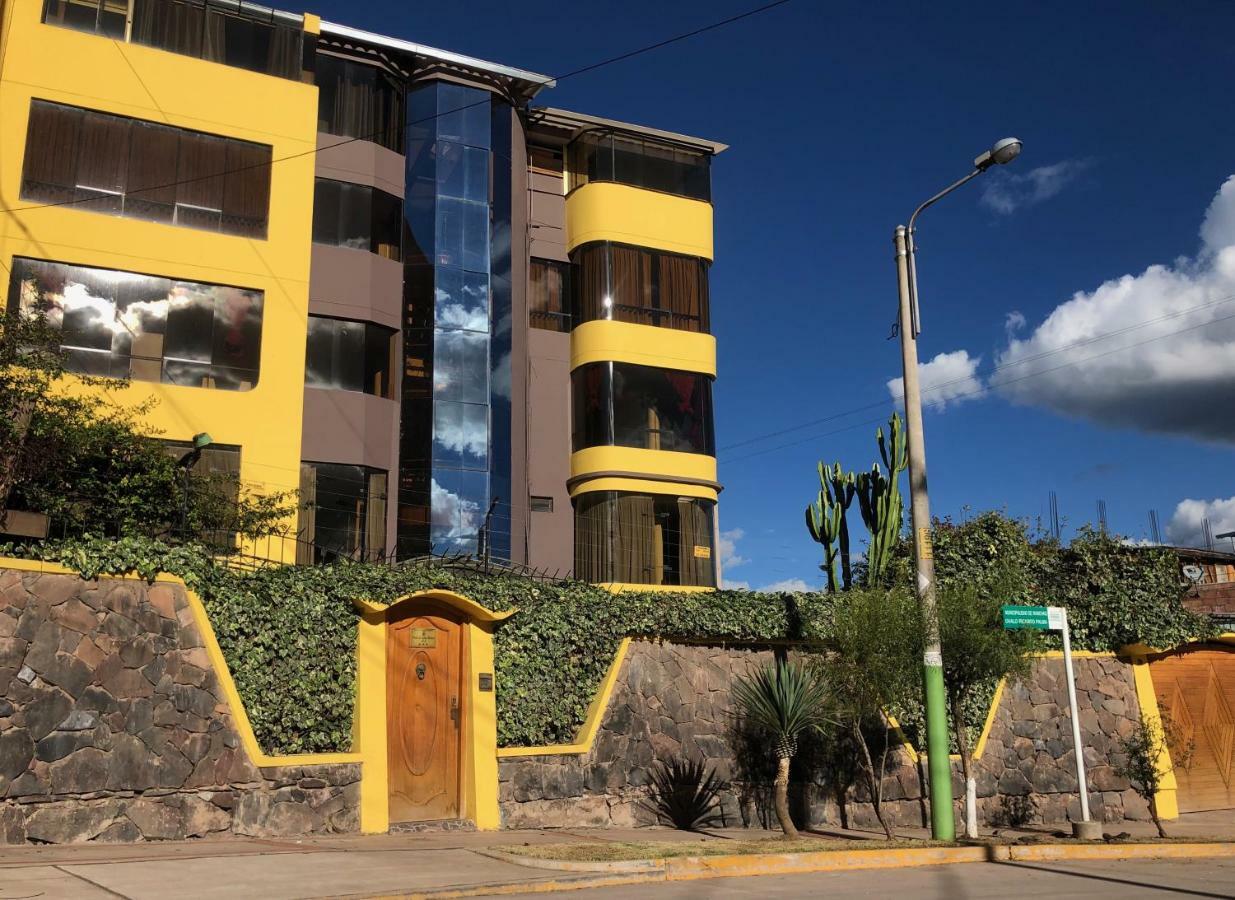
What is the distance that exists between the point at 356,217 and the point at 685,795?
14769 mm

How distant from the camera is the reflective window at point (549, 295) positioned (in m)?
27.1

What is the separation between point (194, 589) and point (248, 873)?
4.63m

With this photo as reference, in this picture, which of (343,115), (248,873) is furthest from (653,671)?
(343,115)

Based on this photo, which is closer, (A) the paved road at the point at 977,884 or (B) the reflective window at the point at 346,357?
(A) the paved road at the point at 977,884

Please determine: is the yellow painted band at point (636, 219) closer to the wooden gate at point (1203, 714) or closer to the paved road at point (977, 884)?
the wooden gate at point (1203, 714)

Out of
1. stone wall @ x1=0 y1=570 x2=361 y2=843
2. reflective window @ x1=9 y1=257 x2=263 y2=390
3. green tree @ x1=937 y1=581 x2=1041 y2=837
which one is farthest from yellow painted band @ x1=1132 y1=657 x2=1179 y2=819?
reflective window @ x1=9 y1=257 x2=263 y2=390

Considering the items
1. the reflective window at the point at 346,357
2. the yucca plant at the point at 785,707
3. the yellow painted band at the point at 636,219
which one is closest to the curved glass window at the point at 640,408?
the yellow painted band at the point at 636,219

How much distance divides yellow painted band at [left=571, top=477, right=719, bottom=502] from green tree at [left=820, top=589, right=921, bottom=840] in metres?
9.67

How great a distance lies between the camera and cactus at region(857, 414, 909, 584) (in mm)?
22078

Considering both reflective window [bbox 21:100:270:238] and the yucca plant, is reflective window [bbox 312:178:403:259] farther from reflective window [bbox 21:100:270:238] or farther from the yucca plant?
the yucca plant

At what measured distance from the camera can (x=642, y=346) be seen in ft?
87.2

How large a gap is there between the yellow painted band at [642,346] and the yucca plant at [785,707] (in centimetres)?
1280

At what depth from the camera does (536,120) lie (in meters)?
27.6

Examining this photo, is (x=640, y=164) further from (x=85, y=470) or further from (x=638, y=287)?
(x=85, y=470)
